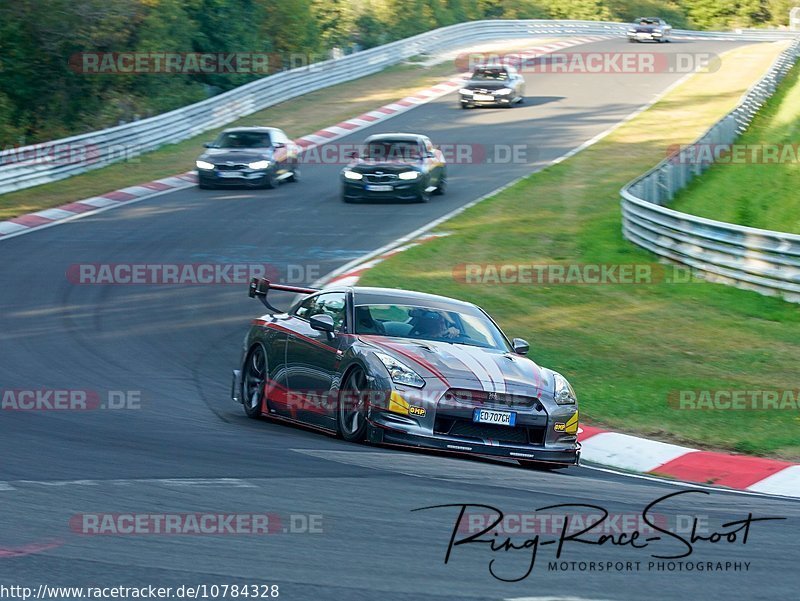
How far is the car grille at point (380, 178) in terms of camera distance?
26031mm

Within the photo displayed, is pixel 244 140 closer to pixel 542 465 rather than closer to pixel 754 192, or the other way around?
pixel 754 192

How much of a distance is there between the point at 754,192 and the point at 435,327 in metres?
Result: 17.3

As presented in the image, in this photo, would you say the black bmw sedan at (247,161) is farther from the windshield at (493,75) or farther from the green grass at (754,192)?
the windshield at (493,75)

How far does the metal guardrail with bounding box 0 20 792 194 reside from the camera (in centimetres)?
2802

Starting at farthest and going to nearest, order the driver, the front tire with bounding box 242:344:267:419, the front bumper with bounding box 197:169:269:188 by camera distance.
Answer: the front bumper with bounding box 197:169:269:188
the front tire with bounding box 242:344:267:419
the driver

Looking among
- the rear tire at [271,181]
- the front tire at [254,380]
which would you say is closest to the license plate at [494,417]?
the front tire at [254,380]

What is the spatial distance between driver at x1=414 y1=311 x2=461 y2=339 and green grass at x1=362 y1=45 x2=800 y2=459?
1926 mm

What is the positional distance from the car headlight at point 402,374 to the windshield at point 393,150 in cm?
1745

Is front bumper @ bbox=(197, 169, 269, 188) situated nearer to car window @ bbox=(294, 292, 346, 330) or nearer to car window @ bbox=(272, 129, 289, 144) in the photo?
car window @ bbox=(272, 129, 289, 144)

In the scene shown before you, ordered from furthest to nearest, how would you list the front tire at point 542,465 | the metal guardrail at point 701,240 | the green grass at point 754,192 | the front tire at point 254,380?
the green grass at point 754,192, the metal guardrail at point 701,240, the front tire at point 254,380, the front tire at point 542,465

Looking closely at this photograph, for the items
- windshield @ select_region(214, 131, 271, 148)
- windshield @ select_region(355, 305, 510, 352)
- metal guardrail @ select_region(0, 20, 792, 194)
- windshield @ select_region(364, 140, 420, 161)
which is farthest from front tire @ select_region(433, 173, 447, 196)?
windshield @ select_region(355, 305, 510, 352)

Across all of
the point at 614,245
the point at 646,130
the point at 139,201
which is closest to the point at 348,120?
the point at 646,130

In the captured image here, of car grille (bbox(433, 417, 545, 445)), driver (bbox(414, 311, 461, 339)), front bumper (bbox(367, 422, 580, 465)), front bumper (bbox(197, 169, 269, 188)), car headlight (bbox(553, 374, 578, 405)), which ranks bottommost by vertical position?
front bumper (bbox(197, 169, 269, 188))

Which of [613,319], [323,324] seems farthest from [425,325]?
[613,319]
